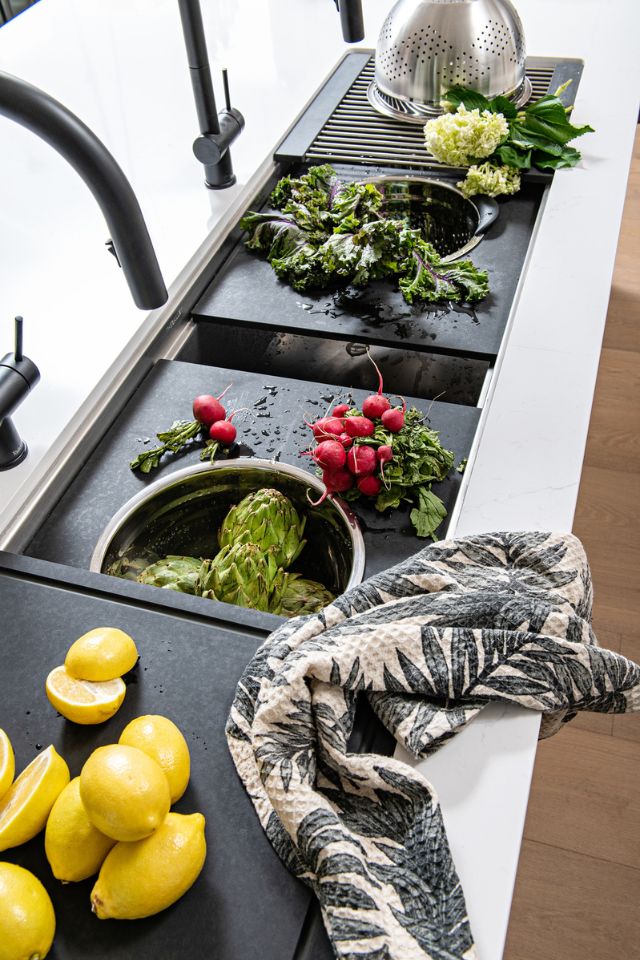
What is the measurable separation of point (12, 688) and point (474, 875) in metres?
0.47

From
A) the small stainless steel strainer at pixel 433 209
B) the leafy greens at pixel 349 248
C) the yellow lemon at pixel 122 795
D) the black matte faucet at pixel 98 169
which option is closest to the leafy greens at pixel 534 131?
the small stainless steel strainer at pixel 433 209

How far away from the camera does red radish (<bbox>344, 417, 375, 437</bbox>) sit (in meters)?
1.06

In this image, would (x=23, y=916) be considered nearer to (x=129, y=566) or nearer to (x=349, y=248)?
(x=129, y=566)

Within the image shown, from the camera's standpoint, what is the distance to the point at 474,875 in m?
0.69

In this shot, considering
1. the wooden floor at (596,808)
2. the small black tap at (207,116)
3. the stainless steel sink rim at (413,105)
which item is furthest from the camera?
the stainless steel sink rim at (413,105)

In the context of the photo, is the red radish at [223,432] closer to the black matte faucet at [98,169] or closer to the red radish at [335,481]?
the red radish at [335,481]

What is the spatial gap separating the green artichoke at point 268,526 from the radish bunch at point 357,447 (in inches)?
2.0

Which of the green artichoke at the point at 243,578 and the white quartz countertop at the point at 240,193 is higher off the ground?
the white quartz countertop at the point at 240,193

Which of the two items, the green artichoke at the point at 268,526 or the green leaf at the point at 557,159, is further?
the green leaf at the point at 557,159

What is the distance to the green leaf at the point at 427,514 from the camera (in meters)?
1.01

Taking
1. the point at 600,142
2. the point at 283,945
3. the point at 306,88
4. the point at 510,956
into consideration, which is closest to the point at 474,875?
the point at 283,945

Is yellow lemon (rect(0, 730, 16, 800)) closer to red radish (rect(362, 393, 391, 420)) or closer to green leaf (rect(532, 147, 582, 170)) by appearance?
red radish (rect(362, 393, 391, 420))

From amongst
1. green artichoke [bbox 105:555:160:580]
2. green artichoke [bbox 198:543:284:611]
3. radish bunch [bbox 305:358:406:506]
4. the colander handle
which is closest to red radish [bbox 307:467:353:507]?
radish bunch [bbox 305:358:406:506]

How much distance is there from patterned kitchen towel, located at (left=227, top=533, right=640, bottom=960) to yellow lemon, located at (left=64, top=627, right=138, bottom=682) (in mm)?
118
